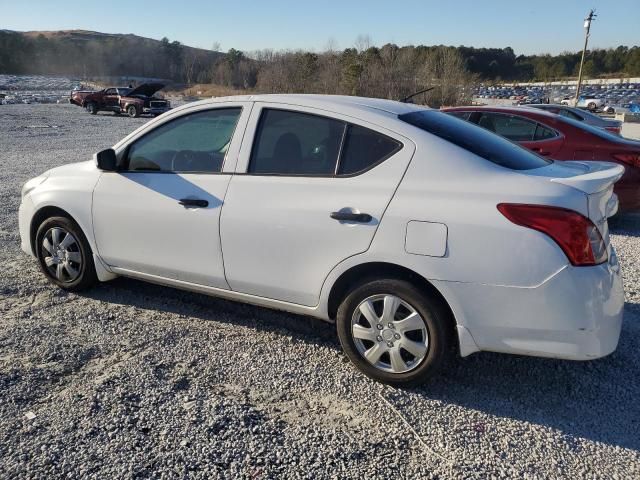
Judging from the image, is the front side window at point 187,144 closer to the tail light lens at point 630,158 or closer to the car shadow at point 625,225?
the tail light lens at point 630,158

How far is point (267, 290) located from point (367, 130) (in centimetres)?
122

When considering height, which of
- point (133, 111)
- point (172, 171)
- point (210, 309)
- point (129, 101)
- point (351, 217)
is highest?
point (172, 171)

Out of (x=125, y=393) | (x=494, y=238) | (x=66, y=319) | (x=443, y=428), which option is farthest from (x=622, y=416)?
(x=66, y=319)

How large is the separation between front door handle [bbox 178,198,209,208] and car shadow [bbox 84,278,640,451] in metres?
0.98

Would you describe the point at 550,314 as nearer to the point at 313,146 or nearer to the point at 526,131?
the point at 313,146

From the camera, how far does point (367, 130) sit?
10.9ft

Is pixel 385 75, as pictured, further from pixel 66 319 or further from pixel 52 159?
pixel 66 319

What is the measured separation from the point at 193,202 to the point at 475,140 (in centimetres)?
191

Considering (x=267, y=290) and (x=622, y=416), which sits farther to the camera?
(x=267, y=290)

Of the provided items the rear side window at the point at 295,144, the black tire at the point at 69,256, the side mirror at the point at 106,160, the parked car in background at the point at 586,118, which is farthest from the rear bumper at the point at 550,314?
the parked car in background at the point at 586,118

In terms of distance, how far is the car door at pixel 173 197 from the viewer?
3.73 metres

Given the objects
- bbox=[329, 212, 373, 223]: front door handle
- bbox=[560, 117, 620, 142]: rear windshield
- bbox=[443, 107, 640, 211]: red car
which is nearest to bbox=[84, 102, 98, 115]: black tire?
bbox=[443, 107, 640, 211]: red car

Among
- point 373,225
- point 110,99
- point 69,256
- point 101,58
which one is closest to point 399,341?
point 373,225

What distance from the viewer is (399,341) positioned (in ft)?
10.4
